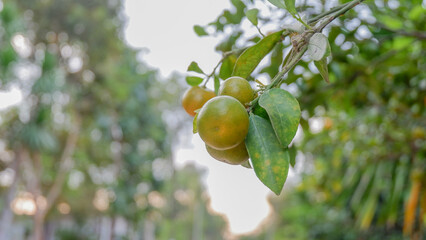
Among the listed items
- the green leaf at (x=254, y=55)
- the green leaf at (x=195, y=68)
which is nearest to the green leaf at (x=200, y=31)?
the green leaf at (x=195, y=68)

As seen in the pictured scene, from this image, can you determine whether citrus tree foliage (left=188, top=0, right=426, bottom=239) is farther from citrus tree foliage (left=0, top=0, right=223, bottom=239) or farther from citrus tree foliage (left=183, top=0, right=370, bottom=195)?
citrus tree foliage (left=0, top=0, right=223, bottom=239)

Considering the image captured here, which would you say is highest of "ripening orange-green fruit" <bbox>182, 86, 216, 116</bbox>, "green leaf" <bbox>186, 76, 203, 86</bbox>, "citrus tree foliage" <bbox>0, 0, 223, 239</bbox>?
"citrus tree foliage" <bbox>0, 0, 223, 239</bbox>

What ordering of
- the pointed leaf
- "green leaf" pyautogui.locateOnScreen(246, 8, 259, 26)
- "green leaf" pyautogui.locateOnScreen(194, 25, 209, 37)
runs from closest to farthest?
the pointed leaf < "green leaf" pyautogui.locateOnScreen(246, 8, 259, 26) < "green leaf" pyautogui.locateOnScreen(194, 25, 209, 37)

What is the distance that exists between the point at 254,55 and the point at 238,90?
0.24ft

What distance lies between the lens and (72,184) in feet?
40.2

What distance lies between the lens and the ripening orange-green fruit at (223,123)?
35cm

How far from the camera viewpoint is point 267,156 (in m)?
0.35

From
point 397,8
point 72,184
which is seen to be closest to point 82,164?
point 72,184

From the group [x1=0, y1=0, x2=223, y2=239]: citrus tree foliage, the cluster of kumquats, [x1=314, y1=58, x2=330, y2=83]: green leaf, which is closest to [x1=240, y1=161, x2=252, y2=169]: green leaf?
the cluster of kumquats

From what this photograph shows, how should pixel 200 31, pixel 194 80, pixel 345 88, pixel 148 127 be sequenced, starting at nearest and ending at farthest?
1. pixel 194 80
2. pixel 200 31
3. pixel 345 88
4. pixel 148 127

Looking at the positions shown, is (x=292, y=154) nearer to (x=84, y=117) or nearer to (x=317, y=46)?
(x=317, y=46)

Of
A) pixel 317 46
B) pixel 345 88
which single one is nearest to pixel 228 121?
pixel 317 46

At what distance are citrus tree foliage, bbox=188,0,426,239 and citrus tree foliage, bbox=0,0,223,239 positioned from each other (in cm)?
716

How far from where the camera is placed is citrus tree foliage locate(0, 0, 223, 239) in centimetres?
823
